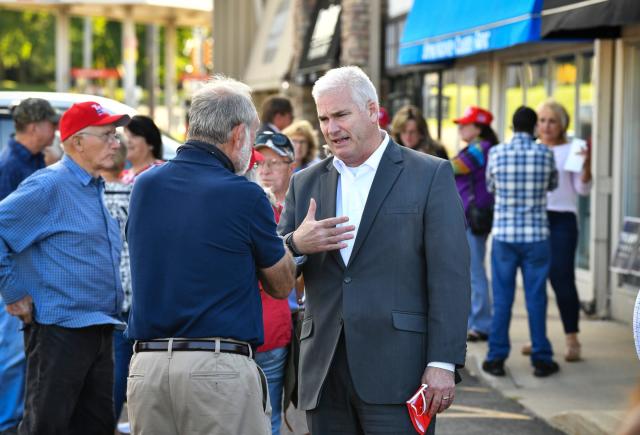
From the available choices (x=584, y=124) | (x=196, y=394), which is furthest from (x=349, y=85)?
(x=584, y=124)

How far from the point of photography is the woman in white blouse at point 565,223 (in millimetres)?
8969

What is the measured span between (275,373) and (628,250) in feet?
16.9

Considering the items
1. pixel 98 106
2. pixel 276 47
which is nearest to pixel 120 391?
pixel 98 106

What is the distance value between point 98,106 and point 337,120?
1834mm

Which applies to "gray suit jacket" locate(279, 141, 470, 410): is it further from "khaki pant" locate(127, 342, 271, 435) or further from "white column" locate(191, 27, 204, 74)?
"white column" locate(191, 27, 204, 74)

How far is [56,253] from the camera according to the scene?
5328 millimetres

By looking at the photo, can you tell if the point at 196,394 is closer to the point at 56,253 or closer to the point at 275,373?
the point at 275,373

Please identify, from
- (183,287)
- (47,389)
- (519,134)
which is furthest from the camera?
(519,134)

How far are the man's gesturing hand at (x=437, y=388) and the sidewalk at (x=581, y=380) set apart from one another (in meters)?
2.79

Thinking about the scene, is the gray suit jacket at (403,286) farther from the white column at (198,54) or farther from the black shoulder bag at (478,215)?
the white column at (198,54)

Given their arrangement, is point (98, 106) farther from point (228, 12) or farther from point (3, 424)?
point (228, 12)

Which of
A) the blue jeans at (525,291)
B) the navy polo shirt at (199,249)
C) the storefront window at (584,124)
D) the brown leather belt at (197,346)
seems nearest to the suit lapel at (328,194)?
the navy polo shirt at (199,249)

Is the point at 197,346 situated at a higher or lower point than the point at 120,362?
higher

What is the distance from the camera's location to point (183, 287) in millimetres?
3828
